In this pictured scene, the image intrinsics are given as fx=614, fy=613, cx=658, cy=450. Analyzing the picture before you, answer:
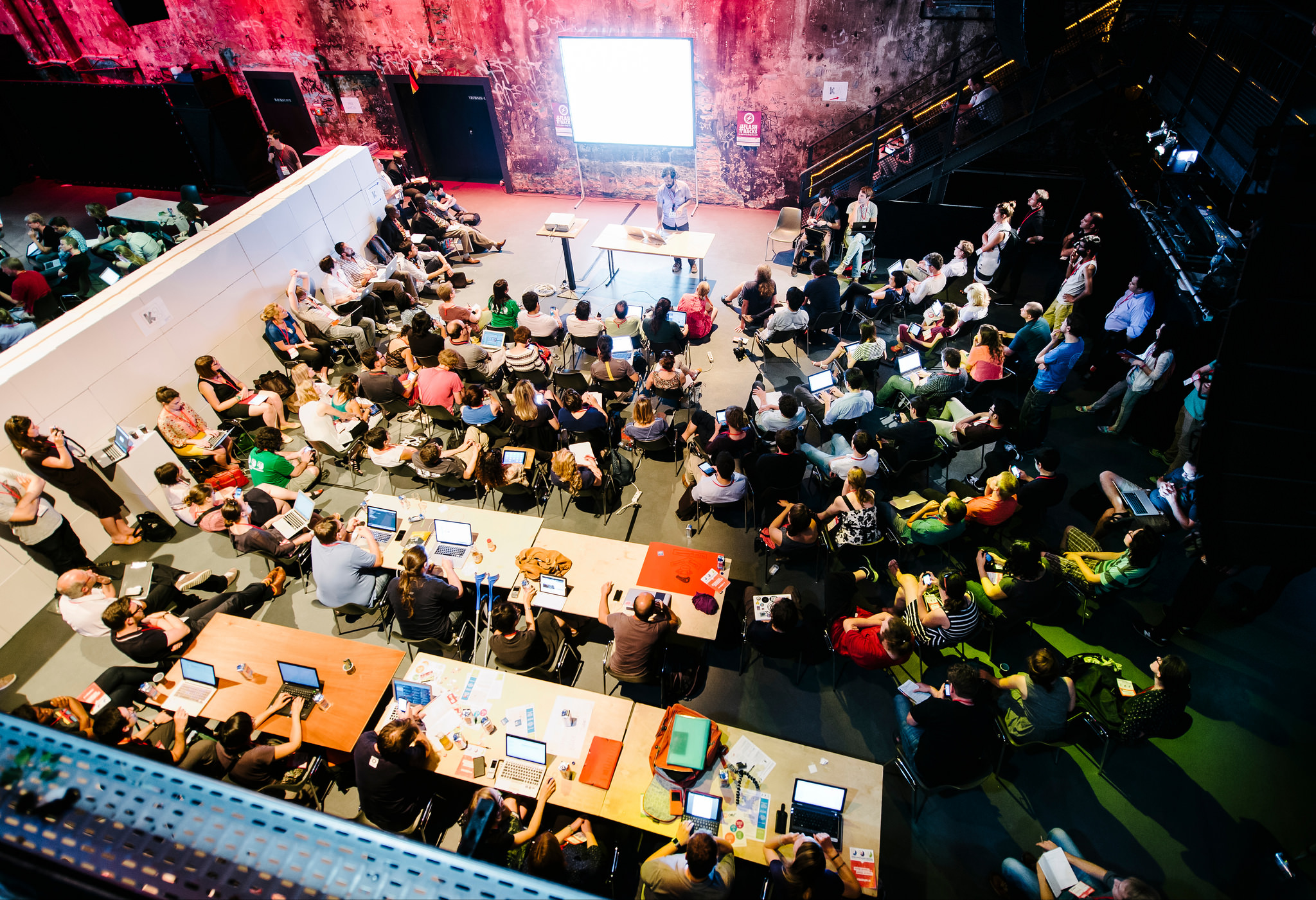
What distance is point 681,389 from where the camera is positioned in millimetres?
6652

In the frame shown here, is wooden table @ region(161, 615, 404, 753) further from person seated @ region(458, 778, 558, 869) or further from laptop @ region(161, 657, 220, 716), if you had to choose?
person seated @ region(458, 778, 558, 869)

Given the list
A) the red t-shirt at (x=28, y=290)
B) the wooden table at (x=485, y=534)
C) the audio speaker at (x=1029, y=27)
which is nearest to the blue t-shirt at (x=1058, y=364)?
the audio speaker at (x=1029, y=27)

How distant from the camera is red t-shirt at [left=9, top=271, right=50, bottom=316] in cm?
820

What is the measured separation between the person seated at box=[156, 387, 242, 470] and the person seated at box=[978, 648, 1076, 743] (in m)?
6.81

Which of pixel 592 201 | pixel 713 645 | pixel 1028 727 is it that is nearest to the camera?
pixel 1028 727

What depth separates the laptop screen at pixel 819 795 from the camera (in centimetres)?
343

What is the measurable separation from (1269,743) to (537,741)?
17.2 feet

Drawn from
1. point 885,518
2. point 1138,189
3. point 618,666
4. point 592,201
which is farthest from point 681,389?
point 592,201

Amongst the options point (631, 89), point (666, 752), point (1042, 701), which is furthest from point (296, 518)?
point (631, 89)

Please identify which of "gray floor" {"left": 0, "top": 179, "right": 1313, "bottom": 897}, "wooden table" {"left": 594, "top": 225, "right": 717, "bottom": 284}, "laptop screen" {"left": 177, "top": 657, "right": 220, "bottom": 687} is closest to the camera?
"gray floor" {"left": 0, "top": 179, "right": 1313, "bottom": 897}

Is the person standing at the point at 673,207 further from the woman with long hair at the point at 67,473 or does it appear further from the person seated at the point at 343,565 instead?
the woman with long hair at the point at 67,473

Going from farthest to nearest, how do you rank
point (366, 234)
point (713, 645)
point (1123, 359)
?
1. point (366, 234)
2. point (1123, 359)
3. point (713, 645)

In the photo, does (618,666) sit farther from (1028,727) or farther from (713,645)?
(1028,727)

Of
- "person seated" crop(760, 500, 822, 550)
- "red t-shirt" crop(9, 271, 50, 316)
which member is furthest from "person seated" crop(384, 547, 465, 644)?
"red t-shirt" crop(9, 271, 50, 316)
